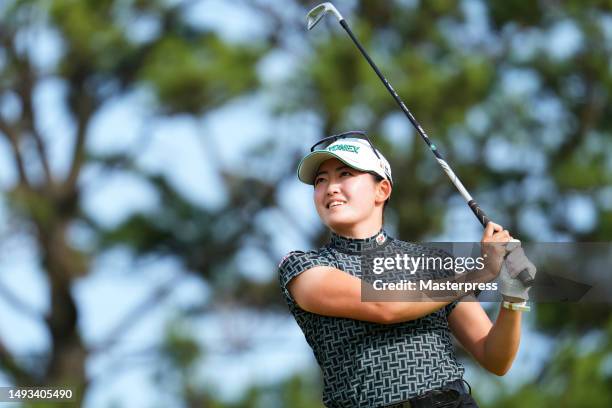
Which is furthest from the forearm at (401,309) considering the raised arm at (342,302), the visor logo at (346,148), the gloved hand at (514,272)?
the visor logo at (346,148)

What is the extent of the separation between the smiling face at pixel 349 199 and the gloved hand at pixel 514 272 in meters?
0.33

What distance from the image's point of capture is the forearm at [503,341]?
8.80 ft

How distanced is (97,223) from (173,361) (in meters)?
2.17

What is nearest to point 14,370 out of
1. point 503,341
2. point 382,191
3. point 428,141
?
A: point 428,141

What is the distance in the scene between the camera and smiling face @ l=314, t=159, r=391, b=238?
2730 mm

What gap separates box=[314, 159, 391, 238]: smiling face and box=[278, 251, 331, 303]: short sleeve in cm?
9

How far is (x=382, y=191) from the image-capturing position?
9.26ft

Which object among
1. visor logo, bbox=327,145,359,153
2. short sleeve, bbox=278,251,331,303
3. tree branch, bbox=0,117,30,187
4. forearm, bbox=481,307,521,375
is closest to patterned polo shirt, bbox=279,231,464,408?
short sleeve, bbox=278,251,331,303

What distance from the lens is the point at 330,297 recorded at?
2582 mm

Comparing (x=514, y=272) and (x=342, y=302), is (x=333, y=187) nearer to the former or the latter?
(x=342, y=302)

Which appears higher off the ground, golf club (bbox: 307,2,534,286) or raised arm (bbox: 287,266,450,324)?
golf club (bbox: 307,2,534,286)

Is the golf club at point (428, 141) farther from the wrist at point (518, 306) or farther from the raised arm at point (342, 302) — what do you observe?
the raised arm at point (342, 302)

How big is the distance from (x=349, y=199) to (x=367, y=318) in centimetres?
30

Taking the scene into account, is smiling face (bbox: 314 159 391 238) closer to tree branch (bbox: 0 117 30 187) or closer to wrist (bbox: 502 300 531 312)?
wrist (bbox: 502 300 531 312)
